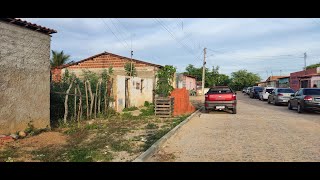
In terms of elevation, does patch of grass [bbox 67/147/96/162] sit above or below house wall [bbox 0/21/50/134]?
below

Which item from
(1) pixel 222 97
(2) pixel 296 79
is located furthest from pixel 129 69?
(2) pixel 296 79

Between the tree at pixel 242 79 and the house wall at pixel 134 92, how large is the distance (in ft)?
232

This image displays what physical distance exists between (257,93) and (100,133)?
33014 mm

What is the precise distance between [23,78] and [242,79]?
91.1 meters

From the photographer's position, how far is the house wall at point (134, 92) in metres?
18.3

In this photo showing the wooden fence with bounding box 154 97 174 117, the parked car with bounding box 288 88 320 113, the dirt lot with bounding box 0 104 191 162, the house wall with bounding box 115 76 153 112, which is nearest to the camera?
the dirt lot with bounding box 0 104 191 162

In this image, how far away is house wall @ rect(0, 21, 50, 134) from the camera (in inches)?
357

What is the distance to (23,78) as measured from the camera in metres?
9.85

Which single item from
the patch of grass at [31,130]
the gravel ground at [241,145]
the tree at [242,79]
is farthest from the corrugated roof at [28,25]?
the tree at [242,79]

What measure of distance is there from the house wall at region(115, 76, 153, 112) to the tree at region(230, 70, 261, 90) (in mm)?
70746

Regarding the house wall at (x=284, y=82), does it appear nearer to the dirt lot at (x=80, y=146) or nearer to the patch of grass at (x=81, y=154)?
the dirt lot at (x=80, y=146)

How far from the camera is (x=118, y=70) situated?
3178 centimetres

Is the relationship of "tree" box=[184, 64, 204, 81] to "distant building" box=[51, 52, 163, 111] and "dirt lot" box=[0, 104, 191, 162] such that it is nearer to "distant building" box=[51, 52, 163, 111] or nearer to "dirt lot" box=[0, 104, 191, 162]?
"distant building" box=[51, 52, 163, 111]

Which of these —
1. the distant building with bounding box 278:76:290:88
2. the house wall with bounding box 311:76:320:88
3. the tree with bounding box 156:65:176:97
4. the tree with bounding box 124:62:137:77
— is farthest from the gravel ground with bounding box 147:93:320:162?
the distant building with bounding box 278:76:290:88
